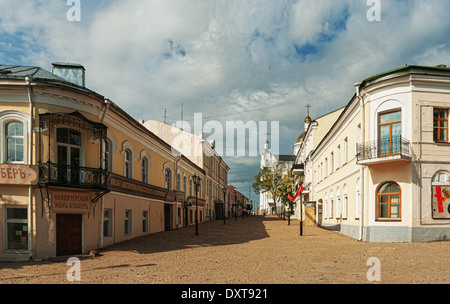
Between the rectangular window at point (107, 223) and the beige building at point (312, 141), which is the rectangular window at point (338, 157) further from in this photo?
the rectangular window at point (107, 223)

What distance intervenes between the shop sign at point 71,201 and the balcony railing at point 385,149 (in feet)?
39.5

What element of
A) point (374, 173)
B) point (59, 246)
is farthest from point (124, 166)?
point (374, 173)

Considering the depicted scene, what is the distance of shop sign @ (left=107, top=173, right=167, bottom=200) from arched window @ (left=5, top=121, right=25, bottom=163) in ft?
13.0

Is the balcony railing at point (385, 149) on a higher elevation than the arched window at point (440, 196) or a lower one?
higher

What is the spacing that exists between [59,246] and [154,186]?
9983mm

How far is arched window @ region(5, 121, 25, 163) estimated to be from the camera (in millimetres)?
13188

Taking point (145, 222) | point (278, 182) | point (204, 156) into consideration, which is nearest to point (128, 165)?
point (145, 222)

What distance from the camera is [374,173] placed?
16.6 meters

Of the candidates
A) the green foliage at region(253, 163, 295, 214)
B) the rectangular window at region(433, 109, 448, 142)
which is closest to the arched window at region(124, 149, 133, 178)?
the rectangular window at region(433, 109, 448, 142)

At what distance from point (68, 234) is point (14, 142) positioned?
3944 millimetres

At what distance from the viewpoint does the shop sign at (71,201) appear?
13.3 m

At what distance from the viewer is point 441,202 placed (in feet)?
50.9

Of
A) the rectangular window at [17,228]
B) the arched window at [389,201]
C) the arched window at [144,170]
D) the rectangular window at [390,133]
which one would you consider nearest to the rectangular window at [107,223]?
the rectangular window at [17,228]

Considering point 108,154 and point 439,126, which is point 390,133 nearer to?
point 439,126
